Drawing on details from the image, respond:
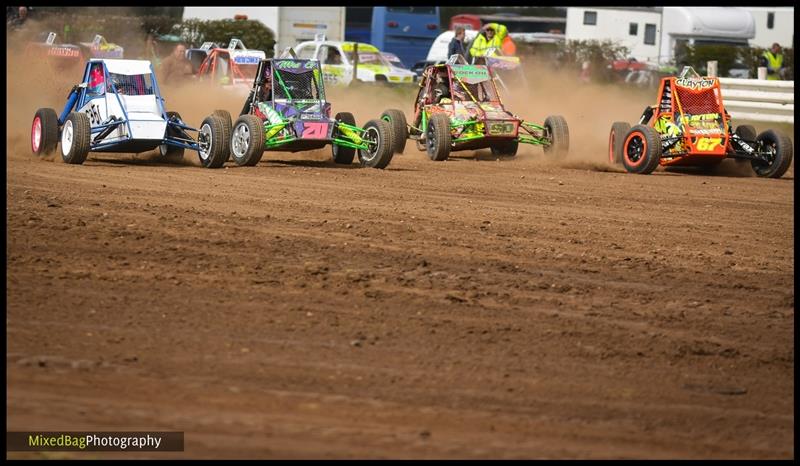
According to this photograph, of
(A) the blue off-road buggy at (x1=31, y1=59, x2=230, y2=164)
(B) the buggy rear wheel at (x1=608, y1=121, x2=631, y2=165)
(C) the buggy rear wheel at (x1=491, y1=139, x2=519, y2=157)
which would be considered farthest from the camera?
(C) the buggy rear wheel at (x1=491, y1=139, x2=519, y2=157)

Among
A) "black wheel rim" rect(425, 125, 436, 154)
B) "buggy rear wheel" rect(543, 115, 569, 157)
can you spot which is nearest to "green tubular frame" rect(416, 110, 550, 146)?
"buggy rear wheel" rect(543, 115, 569, 157)

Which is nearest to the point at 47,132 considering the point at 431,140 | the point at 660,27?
the point at 431,140

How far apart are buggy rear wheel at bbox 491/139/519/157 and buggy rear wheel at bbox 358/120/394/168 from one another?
2.74 m

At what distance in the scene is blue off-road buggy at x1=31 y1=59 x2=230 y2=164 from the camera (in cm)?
1241

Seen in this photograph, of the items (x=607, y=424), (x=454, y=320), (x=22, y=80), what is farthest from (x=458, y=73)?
(x=607, y=424)

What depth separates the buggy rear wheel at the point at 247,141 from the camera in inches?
498

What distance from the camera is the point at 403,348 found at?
5.45m

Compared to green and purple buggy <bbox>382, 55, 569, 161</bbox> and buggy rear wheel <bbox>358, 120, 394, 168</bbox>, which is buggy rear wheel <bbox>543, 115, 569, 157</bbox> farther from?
buggy rear wheel <bbox>358, 120, 394, 168</bbox>

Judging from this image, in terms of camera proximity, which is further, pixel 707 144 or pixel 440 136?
pixel 440 136

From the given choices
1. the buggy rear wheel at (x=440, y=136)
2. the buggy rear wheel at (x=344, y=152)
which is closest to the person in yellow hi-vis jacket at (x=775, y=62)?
the buggy rear wheel at (x=440, y=136)

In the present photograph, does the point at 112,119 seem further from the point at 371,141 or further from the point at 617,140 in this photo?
the point at 617,140

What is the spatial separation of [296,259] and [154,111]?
6094mm

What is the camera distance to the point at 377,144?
13.6m

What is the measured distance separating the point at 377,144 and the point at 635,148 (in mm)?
3406
